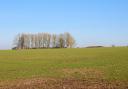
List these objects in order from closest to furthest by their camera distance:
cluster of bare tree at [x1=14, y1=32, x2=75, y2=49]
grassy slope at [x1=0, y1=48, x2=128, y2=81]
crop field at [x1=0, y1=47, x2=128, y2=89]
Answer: crop field at [x1=0, y1=47, x2=128, y2=89], grassy slope at [x1=0, y1=48, x2=128, y2=81], cluster of bare tree at [x1=14, y1=32, x2=75, y2=49]

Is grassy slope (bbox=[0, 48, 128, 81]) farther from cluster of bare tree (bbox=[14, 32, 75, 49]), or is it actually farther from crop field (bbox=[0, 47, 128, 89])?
cluster of bare tree (bbox=[14, 32, 75, 49])

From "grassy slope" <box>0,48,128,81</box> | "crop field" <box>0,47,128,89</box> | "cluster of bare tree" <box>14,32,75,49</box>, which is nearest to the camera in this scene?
"crop field" <box>0,47,128,89</box>

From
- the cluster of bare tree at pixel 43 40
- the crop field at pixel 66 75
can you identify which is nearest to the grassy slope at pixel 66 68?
the crop field at pixel 66 75

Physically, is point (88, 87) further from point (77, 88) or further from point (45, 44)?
point (45, 44)

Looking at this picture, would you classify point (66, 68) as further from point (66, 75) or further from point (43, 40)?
point (43, 40)

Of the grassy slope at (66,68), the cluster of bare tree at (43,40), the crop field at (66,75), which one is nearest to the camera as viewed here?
the crop field at (66,75)

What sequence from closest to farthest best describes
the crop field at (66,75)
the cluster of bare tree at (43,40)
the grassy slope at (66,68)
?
1. the crop field at (66,75)
2. the grassy slope at (66,68)
3. the cluster of bare tree at (43,40)

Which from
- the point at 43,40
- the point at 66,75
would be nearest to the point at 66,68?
the point at 66,75

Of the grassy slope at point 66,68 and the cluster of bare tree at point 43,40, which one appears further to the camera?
the cluster of bare tree at point 43,40

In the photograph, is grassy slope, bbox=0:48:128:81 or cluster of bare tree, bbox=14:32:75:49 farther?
cluster of bare tree, bbox=14:32:75:49

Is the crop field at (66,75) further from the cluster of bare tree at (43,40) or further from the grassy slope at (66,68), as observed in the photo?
the cluster of bare tree at (43,40)

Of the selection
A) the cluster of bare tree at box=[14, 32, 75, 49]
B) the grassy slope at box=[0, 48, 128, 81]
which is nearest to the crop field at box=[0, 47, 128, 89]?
the grassy slope at box=[0, 48, 128, 81]

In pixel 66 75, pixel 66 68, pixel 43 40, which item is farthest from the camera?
pixel 43 40

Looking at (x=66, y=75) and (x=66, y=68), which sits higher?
(x=66, y=68)
